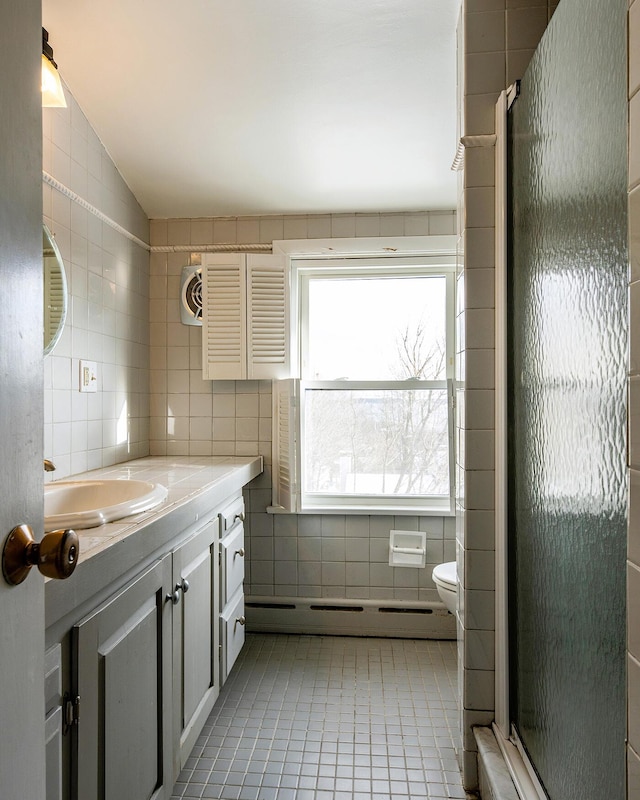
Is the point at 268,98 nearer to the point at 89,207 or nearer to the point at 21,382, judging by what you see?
the point at 89,207

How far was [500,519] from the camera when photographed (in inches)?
64.1

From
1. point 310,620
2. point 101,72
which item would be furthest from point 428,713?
point 101,72

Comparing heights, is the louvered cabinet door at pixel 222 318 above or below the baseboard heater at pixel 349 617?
above

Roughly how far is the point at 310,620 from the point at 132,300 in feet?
5.79

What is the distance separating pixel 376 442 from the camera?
294cm

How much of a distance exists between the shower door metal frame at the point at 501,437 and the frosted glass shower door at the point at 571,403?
32mm

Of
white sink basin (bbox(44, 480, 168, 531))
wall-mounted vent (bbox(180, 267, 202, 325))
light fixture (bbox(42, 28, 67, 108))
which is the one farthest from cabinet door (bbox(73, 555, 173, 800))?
wall-mounted vent (bbox(180, 267, 202, 325))

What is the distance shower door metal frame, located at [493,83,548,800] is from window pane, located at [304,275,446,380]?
1.25 metres

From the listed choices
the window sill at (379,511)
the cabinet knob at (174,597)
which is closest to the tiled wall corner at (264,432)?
the window sill at (379,511)

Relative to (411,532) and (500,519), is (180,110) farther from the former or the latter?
(411,532)

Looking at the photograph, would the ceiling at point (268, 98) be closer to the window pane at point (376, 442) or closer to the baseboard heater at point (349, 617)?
the window pane at point (376, 442)

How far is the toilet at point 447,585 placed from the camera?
2271 millimetres

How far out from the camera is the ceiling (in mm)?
1852

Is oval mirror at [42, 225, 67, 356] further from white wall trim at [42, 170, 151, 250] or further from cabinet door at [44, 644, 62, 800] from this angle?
cabinet door at [44, 644, 62, 800]
